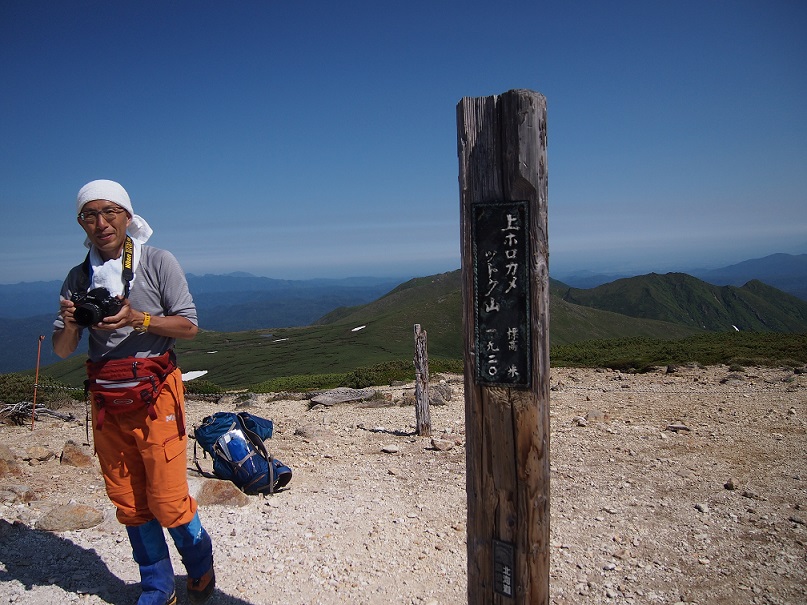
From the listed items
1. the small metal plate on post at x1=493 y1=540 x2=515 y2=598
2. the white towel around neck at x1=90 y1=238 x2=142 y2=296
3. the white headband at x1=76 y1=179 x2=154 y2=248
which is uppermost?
the white headband at x1=76 y1=179 x2=154 y2=248

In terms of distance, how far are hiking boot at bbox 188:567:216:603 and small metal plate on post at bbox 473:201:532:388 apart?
3.29 m

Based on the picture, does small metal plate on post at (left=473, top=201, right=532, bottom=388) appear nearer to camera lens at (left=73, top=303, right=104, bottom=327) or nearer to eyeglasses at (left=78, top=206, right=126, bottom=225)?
camera lens at (left=73, top=303, right=104, bottom=327)

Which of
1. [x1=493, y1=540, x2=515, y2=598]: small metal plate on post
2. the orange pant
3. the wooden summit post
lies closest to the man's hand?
the orange pant

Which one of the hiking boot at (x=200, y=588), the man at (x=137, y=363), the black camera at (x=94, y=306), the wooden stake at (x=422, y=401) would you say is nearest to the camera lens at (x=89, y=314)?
the black camera at (x=94, y=306)

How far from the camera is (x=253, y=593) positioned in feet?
16.4

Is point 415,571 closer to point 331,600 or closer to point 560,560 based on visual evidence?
point 331,600

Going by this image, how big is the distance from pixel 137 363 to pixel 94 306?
1.84 ft

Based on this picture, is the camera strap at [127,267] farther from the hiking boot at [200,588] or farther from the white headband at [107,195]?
the hiking boot at [200,588]

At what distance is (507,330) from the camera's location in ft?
10.5

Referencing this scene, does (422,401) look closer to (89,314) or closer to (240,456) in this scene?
(240,456)

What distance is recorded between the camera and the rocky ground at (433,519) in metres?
5.19

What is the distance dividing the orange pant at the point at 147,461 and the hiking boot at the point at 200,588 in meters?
0.74

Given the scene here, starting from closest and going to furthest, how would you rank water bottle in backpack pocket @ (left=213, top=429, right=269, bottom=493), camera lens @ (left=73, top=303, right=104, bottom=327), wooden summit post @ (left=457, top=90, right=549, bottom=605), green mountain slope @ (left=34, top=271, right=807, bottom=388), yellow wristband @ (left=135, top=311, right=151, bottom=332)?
1. wooden summit post @ (left=457, top=90, right=549, bottom=605)
2. camera lens @ (left=73, top=303, right=104, bottom=327)
3. yellow wristband @ (left=135, top=311, right=151, bottom=332)
4. water bottle in backpack pocket @ (left=213, top=429, right=269, bottom=493)
5. green mountain slope @ (left=34, top=271, right=807, bottom=388)

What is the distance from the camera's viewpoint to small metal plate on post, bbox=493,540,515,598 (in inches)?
131
